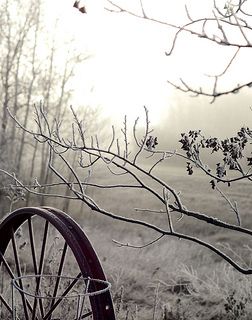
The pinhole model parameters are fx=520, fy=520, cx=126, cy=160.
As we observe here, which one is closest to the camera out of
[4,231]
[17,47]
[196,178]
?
[4,231]

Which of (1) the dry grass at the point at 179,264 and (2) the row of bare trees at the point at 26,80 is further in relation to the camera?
(2) the row of bare trees at the point at 26,80

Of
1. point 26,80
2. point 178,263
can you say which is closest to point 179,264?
point 178,263

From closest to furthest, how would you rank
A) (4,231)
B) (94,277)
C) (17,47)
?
(94,277) < (4,231) < (17,47)

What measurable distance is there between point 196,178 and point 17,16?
321 inches

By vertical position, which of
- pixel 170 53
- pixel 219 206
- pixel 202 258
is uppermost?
pixel 170 53

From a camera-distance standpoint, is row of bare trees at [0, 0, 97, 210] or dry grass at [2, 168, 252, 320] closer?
dry grass at [2, 168, 252, 320]

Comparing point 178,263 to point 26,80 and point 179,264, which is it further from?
point 26,80

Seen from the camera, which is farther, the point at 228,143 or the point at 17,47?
the point at 17,47

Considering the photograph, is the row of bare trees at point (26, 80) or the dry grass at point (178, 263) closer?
the dry grass at point (178, 263)

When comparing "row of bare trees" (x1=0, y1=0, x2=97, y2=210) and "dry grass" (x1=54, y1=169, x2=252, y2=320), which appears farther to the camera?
"row of bare trees" (x1=0, y1=0, x2=97, y2=210)

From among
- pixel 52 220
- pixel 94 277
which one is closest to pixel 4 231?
pixel 52 220

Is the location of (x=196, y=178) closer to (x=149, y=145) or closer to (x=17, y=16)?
(x=17, y=16)

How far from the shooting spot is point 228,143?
9.39 feet

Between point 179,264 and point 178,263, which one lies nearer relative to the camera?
point 179,264
